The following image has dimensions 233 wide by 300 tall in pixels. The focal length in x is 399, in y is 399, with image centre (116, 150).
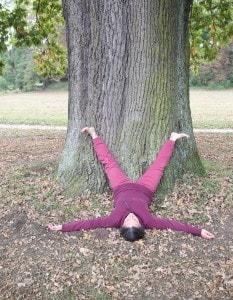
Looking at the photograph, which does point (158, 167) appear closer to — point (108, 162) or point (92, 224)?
point (108, 162)

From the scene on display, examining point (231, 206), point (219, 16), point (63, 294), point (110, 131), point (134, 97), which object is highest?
point (219, 16)

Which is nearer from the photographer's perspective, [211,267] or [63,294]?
[63,294]

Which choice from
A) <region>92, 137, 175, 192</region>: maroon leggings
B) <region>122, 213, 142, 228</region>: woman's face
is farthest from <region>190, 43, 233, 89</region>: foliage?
<region>122, 213, 142, 228</region>: woman's face

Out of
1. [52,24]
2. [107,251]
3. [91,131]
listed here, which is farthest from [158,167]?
[52,24]

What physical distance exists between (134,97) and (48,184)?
211 cm

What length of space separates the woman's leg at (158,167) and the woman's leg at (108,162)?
280 millimetres

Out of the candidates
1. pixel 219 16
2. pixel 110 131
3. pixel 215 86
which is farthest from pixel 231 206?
pixel 215 86

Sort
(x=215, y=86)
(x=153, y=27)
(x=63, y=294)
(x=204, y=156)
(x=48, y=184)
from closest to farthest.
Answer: (x=63, y=294)
(x=153, y=27)
(x=48, y=184)
(x=204, y=156)
(x=215, y=86)

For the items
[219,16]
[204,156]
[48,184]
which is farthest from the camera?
[219,16]

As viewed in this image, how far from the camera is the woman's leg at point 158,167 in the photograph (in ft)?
20.2

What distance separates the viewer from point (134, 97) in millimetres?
6316

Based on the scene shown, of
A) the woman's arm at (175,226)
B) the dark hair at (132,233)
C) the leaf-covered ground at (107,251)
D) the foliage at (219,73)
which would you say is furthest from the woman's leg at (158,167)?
the foliage at (219,73)

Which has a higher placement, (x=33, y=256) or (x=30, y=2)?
(x=30, y=2)

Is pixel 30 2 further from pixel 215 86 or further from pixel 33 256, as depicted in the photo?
pixel 215 86
